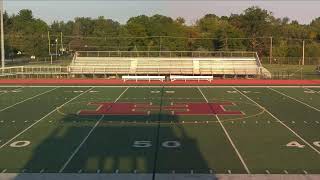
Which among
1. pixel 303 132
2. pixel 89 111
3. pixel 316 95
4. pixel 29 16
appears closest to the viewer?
pixel 303 132

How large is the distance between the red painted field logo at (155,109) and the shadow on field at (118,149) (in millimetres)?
2059

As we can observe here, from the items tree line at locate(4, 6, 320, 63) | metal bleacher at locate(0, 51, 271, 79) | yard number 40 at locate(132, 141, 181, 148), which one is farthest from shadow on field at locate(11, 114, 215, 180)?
tree line at locate(4, 6, 320, 63)

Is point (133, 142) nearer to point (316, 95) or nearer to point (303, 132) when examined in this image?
point (303, 132)

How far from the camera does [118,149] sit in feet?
47.4

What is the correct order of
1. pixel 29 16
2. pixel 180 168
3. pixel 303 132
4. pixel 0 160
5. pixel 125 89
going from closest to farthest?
1. pixel 180 168
2. pixel 0 160
3. pixel 303 132
4. pixel 125 89
5. pixel 29 16

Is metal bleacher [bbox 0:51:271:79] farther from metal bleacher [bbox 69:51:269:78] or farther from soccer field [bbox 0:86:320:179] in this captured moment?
soccer field [bbox 0:86:320:179]

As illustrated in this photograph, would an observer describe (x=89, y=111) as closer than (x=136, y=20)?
Yes

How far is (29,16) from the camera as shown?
115 m

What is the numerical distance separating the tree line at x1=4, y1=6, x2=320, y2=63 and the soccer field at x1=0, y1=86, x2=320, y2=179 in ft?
142

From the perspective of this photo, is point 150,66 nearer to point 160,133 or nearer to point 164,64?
point 164,64

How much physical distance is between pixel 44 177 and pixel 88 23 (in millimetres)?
109629

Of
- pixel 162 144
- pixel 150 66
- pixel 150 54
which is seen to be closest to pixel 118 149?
pixel 162 144

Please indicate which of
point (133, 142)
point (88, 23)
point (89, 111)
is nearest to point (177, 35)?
point (88, 23)

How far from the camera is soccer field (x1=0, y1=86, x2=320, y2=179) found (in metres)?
12.7
